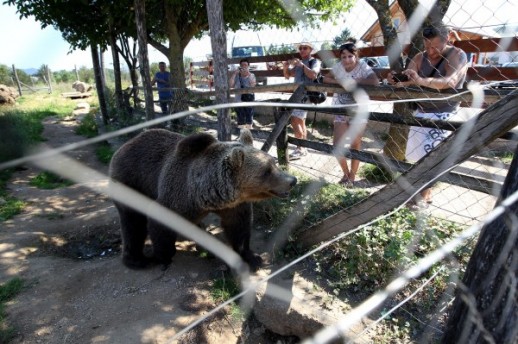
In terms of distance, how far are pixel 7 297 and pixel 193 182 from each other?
207 centimetres

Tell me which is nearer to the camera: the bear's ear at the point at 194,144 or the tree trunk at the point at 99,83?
the bear's ear at the point at 194,144

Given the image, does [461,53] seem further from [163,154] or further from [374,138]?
[374,138]

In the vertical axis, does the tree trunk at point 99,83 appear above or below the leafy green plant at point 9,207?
above

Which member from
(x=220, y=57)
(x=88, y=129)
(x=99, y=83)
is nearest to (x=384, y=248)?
(x=220, y=57)

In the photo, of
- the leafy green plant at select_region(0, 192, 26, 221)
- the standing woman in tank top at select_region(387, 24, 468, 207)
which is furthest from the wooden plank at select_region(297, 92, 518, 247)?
the leafy green plant at select_region(0, 192, 26, 221)

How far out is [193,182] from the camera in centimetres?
314

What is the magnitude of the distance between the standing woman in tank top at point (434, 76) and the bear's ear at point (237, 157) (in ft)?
4.81

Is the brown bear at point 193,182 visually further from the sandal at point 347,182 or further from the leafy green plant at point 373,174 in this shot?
the leafy green plant at point 373,174

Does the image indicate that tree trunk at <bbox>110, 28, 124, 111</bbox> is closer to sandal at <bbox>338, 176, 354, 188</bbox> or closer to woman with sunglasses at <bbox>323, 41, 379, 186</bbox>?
woman with sunglasses at <bbox>323, 41, 379, 186</bbox>

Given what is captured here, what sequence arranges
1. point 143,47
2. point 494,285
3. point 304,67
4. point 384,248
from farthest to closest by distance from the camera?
point 143,47
point 304,67
point 384,248
point 494,285

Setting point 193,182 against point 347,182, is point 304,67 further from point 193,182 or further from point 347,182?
point 193,182

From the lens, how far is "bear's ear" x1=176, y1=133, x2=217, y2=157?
10.6ft

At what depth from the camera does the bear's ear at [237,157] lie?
289 cm

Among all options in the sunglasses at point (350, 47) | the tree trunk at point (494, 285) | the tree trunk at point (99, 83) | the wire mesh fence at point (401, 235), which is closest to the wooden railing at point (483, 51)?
the wire mesh fence at point (401, 235)
